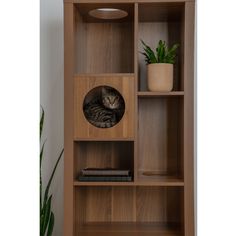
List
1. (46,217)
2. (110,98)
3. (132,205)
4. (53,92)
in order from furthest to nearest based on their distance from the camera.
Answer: (53,92), (132,205), (46,217), (110,98)

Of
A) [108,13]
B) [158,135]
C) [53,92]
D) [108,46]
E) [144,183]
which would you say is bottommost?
[144,183]

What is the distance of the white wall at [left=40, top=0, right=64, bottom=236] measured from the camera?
8.79 feet

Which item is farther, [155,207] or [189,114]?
[155,207]

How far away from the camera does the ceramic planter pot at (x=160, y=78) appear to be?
7.30 ft

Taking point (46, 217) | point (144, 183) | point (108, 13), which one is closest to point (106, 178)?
point (144, 183)

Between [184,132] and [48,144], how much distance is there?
888 mm

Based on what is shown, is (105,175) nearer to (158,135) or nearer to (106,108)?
(106,108)

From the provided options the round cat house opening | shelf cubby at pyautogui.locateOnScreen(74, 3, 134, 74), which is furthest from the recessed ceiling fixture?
the round cat house opening

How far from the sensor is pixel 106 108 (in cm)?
230

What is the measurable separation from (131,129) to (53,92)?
2.33 feet

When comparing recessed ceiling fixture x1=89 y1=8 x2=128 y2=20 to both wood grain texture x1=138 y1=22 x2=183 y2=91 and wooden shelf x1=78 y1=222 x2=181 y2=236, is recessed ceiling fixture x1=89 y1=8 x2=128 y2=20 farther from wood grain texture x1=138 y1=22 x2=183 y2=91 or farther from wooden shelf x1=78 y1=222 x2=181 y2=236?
wooden shelf x1=78 y1=222 x2=181 y2=236
